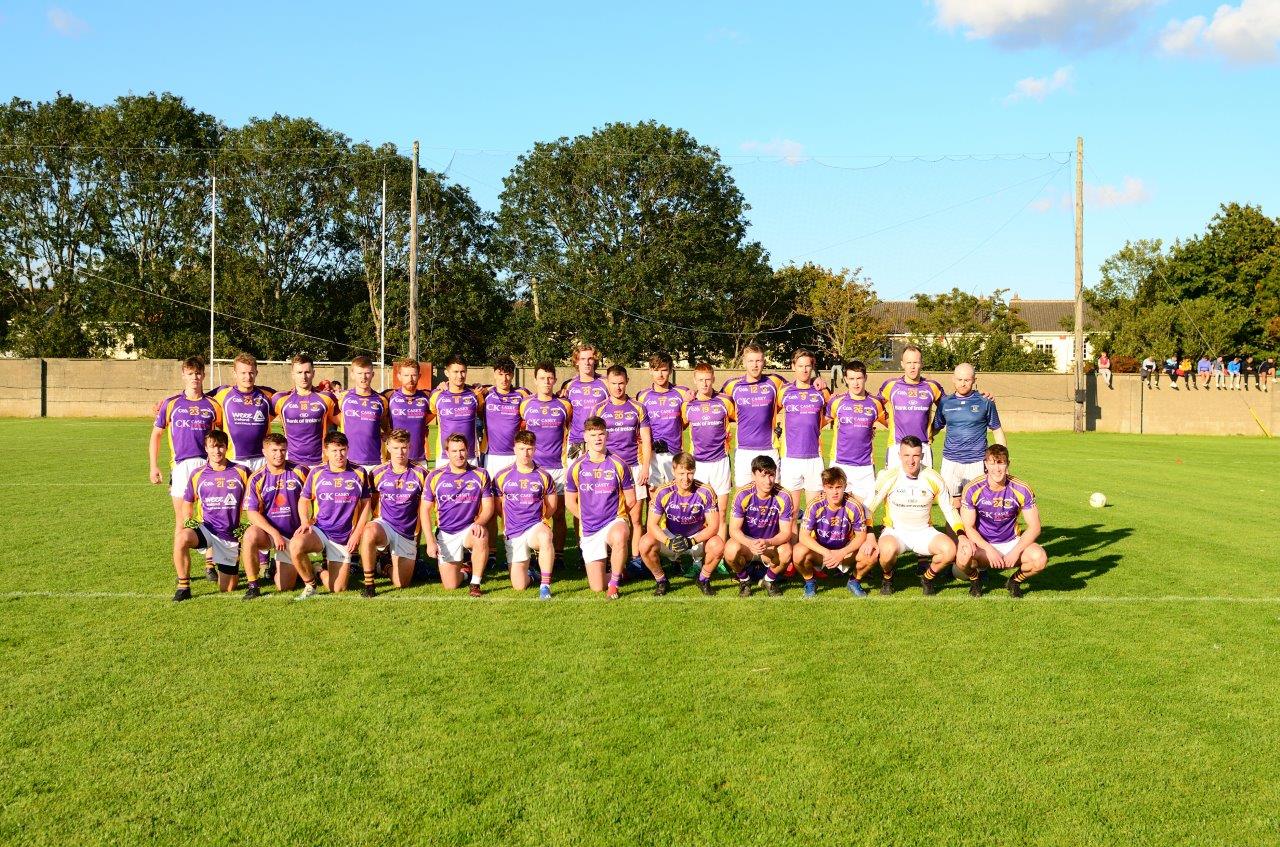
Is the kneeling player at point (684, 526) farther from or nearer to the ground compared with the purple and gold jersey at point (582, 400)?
nearer to the ground

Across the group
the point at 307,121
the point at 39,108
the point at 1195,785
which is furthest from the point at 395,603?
the point at 39,108

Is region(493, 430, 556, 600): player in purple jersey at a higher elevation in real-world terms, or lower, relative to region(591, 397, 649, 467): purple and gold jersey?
lower

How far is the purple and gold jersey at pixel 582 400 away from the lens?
8.20 meters

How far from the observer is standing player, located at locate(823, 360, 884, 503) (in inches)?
309

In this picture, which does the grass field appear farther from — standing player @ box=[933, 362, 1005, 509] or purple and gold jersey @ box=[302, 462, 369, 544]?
standing player @ box=[933, 362, 1005, 509]

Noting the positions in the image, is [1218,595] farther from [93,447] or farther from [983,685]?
[93,447]

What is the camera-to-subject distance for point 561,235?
3503cm

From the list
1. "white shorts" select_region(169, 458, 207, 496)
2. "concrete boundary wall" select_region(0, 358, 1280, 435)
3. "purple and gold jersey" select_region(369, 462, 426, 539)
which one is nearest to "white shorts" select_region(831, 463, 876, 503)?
"purple and gold jersey" select_region(369, 462, 426, 539)

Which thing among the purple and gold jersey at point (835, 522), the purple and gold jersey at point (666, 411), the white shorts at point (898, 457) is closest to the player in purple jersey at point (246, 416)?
the purple and gold jersey at point (666, 411)

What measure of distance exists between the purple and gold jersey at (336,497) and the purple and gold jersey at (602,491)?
157cm

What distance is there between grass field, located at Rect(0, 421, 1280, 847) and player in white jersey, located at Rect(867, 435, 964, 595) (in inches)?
9.4

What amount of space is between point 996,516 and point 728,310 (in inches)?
1119

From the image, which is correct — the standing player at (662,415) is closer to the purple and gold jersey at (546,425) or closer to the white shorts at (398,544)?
the purple and gold jersey at (546,425)

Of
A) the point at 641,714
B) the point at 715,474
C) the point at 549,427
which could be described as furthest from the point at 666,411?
the point at 641,714
